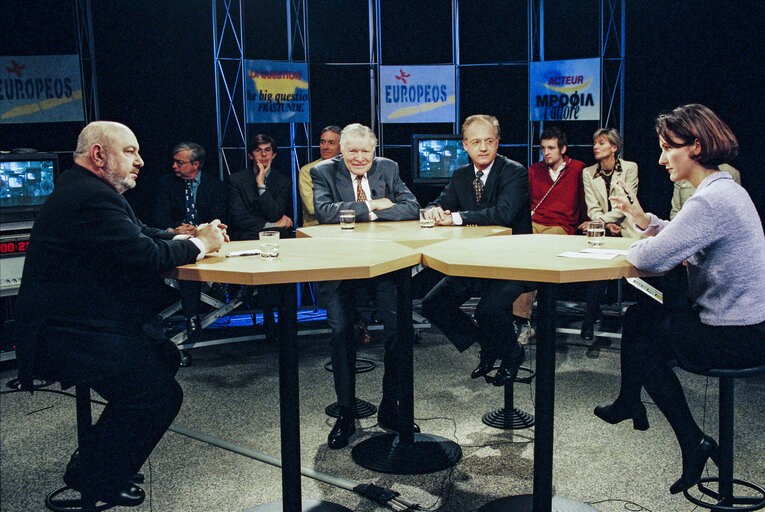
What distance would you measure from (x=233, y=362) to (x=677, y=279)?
3087 mm

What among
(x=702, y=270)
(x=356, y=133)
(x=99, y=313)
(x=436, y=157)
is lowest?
(x=99, y=313)

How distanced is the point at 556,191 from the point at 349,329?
267 centimetres

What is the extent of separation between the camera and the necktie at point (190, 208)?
521 centimetres

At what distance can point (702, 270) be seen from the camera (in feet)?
7.45

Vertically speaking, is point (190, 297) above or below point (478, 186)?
below

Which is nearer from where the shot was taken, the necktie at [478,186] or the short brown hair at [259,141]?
the necktie at [478,186]

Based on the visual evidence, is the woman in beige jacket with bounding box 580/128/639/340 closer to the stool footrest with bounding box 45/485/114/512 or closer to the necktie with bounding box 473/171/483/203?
the necktie with bounding box 473/171/483/203

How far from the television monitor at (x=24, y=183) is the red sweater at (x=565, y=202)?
11.2ft

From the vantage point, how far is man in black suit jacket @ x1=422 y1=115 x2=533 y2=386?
3.27 m

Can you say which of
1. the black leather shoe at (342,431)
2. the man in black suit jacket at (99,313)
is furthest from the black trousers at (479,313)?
the man in black suit jacket at (99,313)

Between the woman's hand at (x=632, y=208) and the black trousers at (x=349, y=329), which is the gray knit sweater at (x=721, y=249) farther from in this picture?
the black trousers at (x=349, y=329)

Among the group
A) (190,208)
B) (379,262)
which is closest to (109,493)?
(379,262)

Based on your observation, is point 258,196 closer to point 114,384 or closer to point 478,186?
point 478,186

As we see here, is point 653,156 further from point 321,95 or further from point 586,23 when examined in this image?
point 321,95
